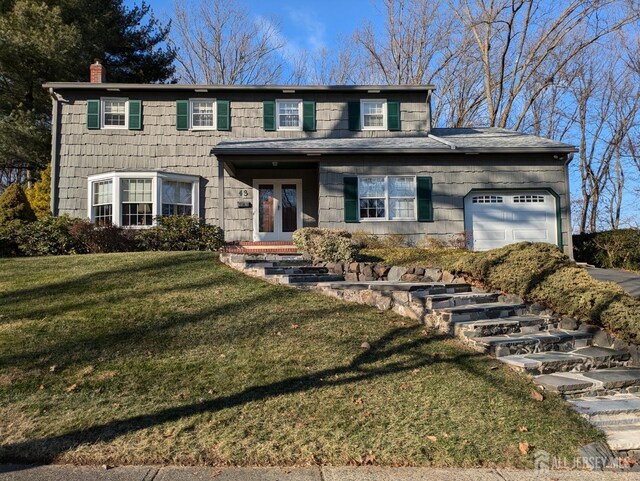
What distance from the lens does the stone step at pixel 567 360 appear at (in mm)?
4734

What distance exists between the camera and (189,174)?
14164 millimetres

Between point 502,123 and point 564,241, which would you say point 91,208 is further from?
point 502,123

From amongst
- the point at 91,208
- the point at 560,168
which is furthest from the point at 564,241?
the point at 91,208

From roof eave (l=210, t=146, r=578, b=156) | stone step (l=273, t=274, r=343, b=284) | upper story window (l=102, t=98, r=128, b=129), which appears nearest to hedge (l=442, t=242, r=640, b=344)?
stone step (l=273, t=274, r=343, b=284)

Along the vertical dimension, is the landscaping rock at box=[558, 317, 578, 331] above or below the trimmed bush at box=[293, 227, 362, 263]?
below

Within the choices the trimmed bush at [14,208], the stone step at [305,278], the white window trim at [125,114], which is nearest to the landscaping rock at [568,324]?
the stone step at [305,278]

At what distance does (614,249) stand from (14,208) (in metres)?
16.9

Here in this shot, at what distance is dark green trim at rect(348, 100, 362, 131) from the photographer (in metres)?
14.8

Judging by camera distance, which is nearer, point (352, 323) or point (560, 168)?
point (352, 323)

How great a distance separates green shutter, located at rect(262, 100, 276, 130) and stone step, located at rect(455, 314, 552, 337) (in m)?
10.7

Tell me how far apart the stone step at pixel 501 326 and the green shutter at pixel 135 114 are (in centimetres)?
1255

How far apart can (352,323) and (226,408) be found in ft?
7.64

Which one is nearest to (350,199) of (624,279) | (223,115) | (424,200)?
(424,200)

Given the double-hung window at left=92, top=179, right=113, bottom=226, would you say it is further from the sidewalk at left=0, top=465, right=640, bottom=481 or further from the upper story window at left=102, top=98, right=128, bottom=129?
the sidewalk at left=0, top=465, right=640, bottom=481
